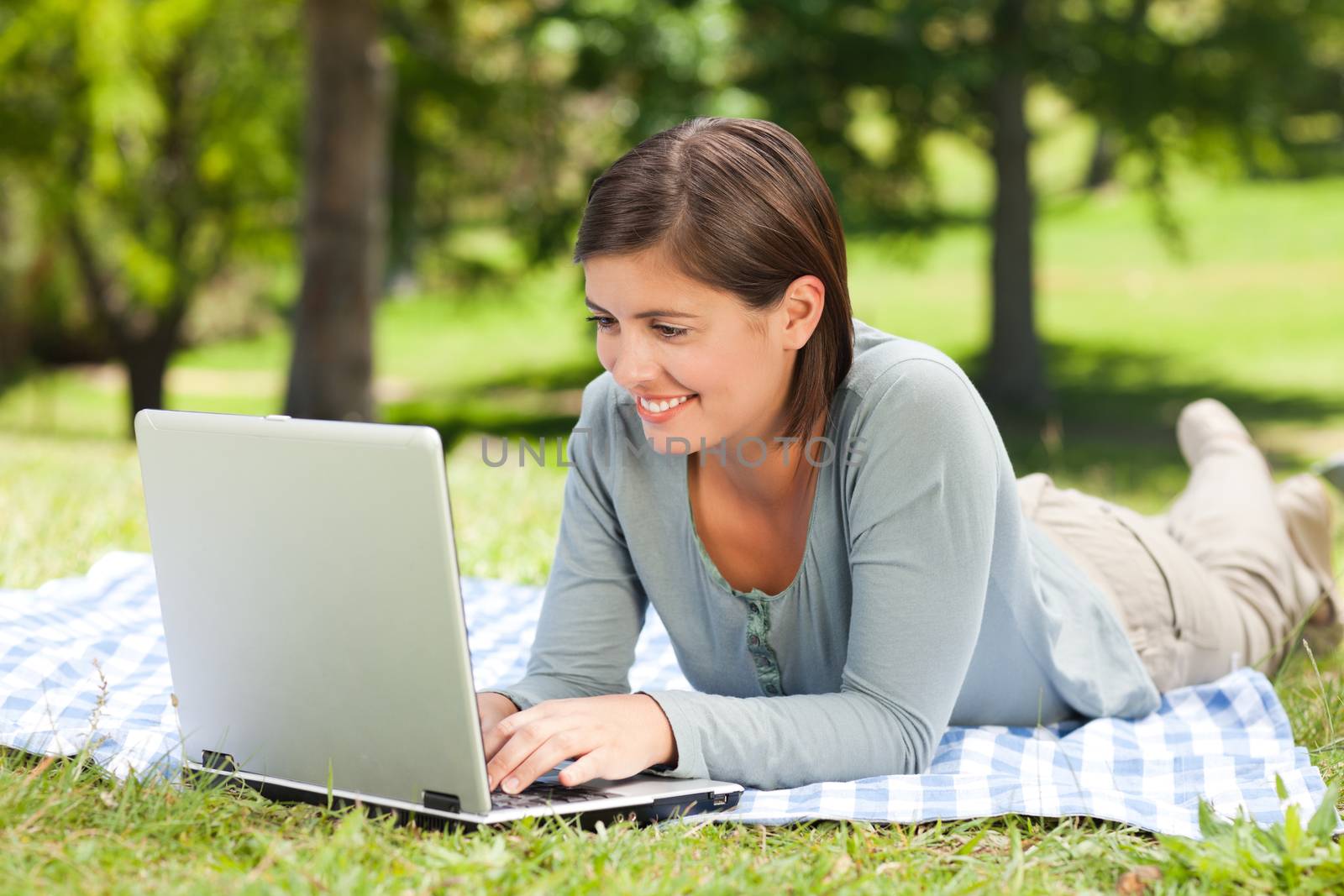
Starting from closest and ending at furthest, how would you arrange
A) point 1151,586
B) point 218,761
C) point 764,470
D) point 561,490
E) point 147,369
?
1. point 218,761
2. point 764,470
3. point 1151,586
4. point 561,490
5. point 147,369

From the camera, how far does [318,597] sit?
174 cm

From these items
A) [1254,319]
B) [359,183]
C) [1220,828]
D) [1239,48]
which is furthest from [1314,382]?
[1220,828]

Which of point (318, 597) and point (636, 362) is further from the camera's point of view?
point (636, 362)

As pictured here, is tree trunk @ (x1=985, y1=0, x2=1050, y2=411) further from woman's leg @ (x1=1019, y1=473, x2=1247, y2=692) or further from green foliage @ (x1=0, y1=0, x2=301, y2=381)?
woman's leg @ (x1=1019, y1=473, x2=1247, y2=692)

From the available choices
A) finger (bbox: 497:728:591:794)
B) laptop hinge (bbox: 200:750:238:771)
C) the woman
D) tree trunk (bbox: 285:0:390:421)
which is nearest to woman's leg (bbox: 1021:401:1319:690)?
the woman

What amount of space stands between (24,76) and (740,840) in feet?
38.7

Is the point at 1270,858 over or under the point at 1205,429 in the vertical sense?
under

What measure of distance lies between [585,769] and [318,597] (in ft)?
1.49

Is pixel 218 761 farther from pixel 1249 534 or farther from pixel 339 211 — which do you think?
pixel 339 211

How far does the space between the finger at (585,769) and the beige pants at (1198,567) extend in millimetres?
1309

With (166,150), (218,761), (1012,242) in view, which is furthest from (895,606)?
(166,150)

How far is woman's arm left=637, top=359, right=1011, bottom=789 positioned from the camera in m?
2.06

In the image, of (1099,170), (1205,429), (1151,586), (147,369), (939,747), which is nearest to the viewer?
(939,747)

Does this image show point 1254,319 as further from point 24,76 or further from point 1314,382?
point 24,76
